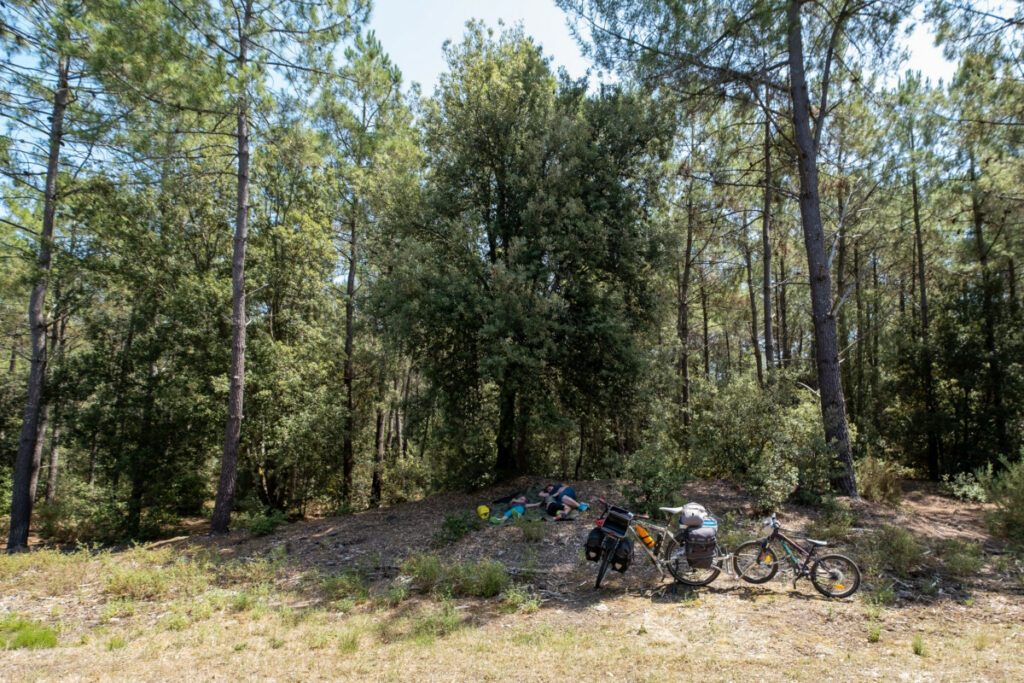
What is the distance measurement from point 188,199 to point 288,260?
9.19 ft

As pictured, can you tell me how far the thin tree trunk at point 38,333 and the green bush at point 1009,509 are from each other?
57.2 ft

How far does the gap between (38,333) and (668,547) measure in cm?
1327

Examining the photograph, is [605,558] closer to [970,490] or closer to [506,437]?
[506,437]

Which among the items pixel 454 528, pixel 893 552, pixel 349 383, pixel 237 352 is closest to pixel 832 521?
pixel 893 552

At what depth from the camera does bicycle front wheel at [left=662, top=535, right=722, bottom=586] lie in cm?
550

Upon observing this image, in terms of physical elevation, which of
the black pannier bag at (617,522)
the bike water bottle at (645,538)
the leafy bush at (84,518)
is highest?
the black pannier bag at (617,522)

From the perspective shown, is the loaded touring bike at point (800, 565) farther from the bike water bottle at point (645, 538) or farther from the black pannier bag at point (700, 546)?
the bike water bottle at point (645, 538)

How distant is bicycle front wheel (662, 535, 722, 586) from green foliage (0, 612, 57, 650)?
6.07 metres

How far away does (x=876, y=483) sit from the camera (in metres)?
9.41

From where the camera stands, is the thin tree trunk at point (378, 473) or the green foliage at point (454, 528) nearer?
the green foliage at point (454, 528)

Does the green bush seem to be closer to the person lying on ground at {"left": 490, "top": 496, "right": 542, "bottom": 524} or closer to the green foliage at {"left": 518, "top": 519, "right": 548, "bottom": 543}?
the green foliage at {"left": 518, "top": 519, "right": 548, "bottom": 543}

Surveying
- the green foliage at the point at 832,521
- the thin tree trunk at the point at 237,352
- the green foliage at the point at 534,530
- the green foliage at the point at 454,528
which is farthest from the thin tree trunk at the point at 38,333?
the green foliage at the point at 832,521

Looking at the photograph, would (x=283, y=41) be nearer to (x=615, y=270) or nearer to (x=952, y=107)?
(x=615, y=270)

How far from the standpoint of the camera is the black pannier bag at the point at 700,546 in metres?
5.22
